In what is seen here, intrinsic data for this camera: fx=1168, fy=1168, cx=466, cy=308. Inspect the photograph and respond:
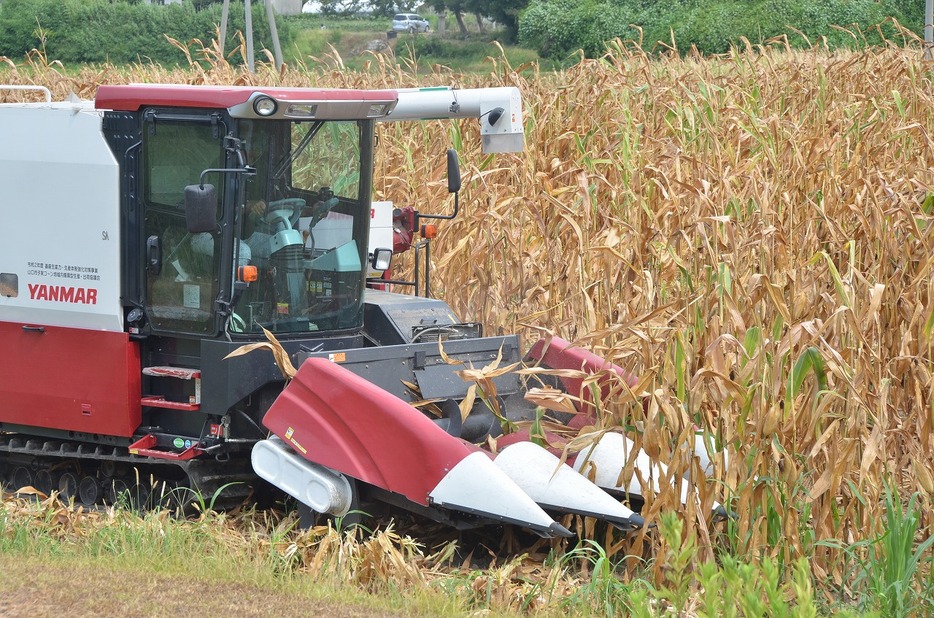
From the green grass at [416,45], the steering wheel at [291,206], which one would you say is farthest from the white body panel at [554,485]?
the green grass at [416,45]

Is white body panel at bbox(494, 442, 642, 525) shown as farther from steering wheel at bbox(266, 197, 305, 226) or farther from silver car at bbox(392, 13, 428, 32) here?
silver car at bbox(392, 13, 428, 32)

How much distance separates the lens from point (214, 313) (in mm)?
5465

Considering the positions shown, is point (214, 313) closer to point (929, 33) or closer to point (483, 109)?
point (483, 109)

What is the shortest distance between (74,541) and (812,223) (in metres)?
4.19

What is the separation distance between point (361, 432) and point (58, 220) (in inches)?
78.8

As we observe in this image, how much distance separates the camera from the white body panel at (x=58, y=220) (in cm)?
564

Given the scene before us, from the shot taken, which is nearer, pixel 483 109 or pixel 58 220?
pixel 58 220

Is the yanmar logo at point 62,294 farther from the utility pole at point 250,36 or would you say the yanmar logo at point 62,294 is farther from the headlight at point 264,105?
the utility pole at point 250,36

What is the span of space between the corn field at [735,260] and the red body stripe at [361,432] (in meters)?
0.74

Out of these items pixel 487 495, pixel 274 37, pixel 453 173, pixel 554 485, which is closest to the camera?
pixel 487 495

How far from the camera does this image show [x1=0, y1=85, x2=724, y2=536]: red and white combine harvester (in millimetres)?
5152

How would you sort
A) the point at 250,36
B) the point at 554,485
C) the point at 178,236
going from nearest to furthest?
the point at 554,485
the point at 178,236
the point at 250,36

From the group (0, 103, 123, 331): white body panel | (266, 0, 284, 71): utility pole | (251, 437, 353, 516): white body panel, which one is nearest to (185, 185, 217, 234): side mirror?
(0, 103, 123, 331): white body panel

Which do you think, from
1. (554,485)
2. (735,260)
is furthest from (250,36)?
(554,485)
